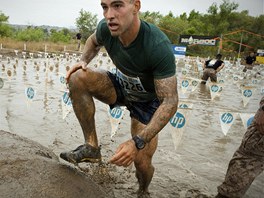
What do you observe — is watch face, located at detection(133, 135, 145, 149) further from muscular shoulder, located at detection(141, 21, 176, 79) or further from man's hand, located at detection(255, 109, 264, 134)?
man's hand, located at detection(255, 109, 264, 134)

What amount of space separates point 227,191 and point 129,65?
6.30 feet

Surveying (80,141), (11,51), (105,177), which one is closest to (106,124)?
(80,141)

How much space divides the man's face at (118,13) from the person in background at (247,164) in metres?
1.81

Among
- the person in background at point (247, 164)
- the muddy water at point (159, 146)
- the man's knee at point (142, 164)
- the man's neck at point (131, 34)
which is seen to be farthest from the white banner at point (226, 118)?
the man's neck at point (131, 34)

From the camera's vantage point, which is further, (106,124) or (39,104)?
(39,104)

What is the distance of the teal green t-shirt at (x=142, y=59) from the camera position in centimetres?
242

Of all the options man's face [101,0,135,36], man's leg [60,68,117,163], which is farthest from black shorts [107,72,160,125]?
man's face [101,0,135,36]

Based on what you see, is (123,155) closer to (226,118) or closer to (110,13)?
(110,13)

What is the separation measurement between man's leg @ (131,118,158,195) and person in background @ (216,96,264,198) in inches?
37.8

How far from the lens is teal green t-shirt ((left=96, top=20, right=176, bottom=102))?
2424mm

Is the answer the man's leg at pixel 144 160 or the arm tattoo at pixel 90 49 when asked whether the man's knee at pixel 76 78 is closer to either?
the arm tattoo at pixel 90 49

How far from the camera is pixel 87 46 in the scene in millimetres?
3289

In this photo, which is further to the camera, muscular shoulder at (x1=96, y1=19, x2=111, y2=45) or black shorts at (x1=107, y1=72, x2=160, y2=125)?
black shorts at (x1=107, y1=72, x2=160, y2=125)

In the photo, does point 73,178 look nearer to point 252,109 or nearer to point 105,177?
point 105,177
